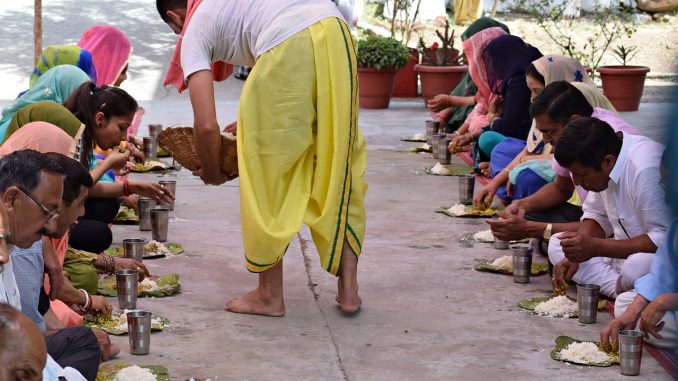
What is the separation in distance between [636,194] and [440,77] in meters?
8.23

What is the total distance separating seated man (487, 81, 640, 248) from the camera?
225 inches

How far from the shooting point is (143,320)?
459 cm

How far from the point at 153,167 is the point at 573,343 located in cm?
517

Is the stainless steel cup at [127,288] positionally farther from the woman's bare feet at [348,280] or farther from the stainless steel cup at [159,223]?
the stainless steel cup at [159,223]

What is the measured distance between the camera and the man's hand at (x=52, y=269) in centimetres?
453

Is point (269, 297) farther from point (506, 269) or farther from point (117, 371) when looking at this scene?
point (506, 269)

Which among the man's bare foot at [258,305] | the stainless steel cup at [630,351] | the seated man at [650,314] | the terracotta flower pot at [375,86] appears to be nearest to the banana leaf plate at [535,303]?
the seated man at [650,314]

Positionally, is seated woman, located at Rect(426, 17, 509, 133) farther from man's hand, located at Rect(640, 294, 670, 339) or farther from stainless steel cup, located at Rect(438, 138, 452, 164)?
man's hand, located at Rect(640, 294, 670, 339)

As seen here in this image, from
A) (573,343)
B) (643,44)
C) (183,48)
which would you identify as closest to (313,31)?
(183,48)

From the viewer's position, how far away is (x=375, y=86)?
1330 centimetres

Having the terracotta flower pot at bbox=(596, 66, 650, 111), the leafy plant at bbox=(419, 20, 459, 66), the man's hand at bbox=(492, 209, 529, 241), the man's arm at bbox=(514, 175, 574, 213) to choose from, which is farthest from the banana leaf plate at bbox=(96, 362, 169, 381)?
the terracotta flower pot at bbox=(596, 66, 650, 111)

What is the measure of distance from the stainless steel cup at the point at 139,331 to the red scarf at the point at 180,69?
1.33 m

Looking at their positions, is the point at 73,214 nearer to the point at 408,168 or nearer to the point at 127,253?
the point at 127,253

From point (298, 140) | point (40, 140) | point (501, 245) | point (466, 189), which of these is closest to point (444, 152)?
point (466, 189)
